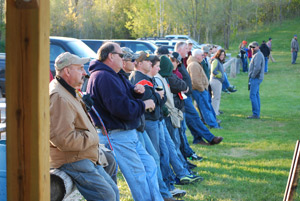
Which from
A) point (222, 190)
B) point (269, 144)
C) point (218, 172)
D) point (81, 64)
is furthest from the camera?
point (269, 144)

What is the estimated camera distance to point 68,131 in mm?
3793

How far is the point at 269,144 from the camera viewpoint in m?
9.84

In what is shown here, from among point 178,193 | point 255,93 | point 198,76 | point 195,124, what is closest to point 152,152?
point 178,193

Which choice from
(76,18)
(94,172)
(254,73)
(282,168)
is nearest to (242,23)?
(76,18)

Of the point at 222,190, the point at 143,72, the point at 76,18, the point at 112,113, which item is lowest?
the point at 222,190

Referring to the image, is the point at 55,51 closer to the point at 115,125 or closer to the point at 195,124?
the point at 195,124

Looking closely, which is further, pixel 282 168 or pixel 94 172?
pixel 282 168

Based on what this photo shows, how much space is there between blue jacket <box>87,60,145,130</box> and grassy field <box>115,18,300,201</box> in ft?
4.94

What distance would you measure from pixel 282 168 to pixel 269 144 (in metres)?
2.06

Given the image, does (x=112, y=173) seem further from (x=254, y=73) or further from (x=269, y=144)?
(x=254, y=73)

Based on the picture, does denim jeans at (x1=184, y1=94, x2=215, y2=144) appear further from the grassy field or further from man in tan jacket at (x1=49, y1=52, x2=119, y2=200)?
man in tan jacket at (x1=49, y1=52, x2=119, y2=200)

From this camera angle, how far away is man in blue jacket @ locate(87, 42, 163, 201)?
4664mm

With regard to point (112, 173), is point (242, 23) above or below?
above

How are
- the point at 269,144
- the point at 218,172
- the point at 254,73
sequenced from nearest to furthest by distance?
the point at 218,172
the point at 269,144
the point at 254,73
